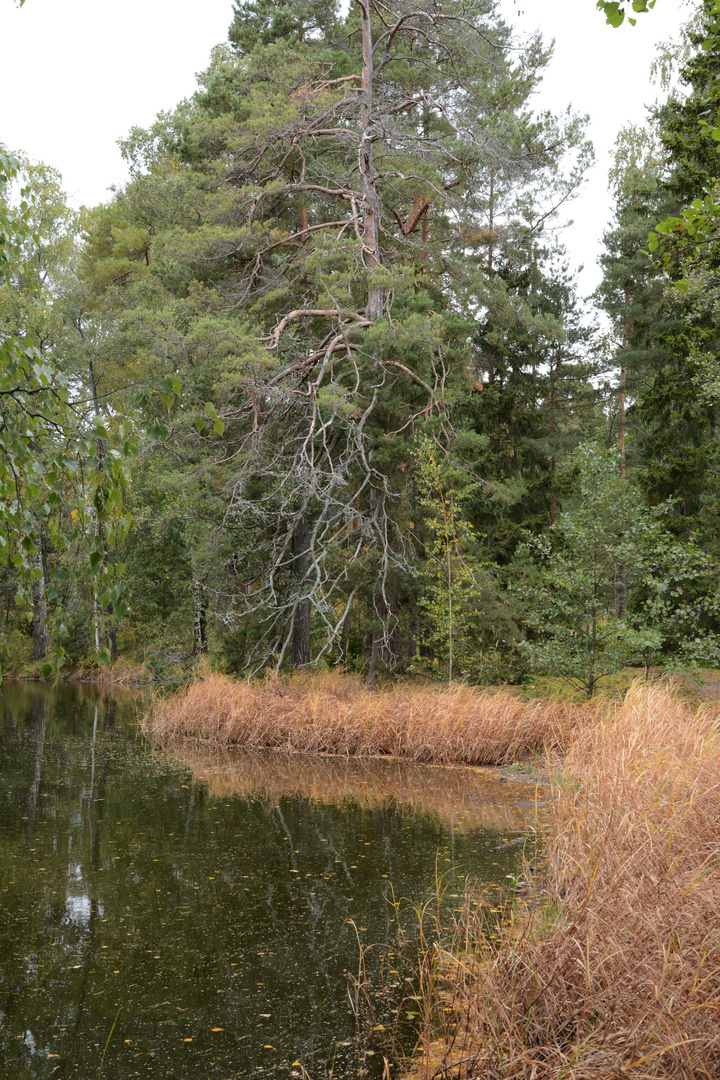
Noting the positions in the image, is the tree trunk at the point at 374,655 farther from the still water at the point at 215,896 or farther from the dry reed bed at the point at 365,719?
the still water at the point at 215,896

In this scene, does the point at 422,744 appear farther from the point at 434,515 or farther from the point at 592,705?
the point at 434,515

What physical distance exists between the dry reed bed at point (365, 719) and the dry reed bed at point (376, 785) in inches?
12.2

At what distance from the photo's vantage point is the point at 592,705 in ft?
34.8

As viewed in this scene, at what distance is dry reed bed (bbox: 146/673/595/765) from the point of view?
425 inches

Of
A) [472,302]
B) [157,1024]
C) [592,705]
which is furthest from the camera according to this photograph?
[472,302]

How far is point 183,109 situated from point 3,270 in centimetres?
2293

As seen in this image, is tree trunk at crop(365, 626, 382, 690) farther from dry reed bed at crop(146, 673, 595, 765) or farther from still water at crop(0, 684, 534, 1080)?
still water at crop(0, 684, 534, 1080)

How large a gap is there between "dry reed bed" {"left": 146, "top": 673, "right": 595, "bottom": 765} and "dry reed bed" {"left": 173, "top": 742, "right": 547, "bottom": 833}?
31 cm

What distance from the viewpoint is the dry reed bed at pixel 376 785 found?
331 inches

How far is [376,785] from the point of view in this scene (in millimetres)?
9820

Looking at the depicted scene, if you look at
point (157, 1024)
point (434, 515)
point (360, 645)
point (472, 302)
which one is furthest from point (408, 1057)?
point (472, 302)

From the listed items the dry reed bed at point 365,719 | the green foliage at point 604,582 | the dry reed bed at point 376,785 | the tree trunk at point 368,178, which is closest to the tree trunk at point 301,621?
the dry reed bed at point 365,719

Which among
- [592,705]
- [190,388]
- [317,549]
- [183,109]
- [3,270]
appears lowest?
[592,705]

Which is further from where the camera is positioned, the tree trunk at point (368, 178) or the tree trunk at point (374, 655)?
the tree trunk at point (368, 178)
